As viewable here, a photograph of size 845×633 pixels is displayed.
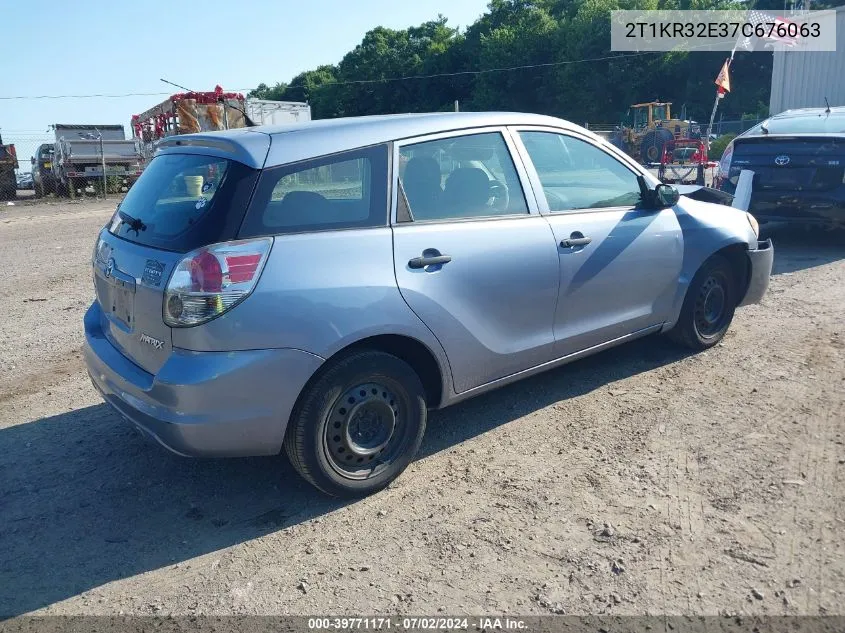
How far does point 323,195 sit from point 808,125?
774 cm

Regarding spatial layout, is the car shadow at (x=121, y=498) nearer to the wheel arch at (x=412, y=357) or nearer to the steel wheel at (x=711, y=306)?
the wheel arch at (x=412, y=357)

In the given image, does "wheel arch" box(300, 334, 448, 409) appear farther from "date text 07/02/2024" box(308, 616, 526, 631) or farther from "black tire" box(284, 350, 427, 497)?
"date text 07/02/2024" box(308, 616, 526, 631)

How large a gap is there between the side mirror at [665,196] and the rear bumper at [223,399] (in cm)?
267

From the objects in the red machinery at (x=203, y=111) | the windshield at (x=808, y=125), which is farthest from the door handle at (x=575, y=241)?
the red machinery at (x=203, y=111)

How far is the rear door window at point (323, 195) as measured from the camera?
10.4 ft

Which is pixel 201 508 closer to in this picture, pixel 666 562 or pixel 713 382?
pixel 666 562

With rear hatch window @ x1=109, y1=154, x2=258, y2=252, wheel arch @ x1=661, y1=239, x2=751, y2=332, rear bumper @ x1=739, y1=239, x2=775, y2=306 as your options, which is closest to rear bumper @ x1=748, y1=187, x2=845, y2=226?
rear bumper @ x1=739, y1=239, x2=775, y2=306

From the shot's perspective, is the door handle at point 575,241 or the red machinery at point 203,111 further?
the red machinery at point 203,111

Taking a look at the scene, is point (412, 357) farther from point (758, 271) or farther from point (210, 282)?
point (758, 271)

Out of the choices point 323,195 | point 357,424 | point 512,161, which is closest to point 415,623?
point 357,424

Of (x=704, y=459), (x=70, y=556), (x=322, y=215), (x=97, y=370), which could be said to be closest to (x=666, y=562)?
(x=704, y=459)

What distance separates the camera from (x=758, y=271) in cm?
539

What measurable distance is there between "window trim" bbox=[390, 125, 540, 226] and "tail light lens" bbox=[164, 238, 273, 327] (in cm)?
79

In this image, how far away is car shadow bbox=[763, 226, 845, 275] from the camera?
27.0 ft
